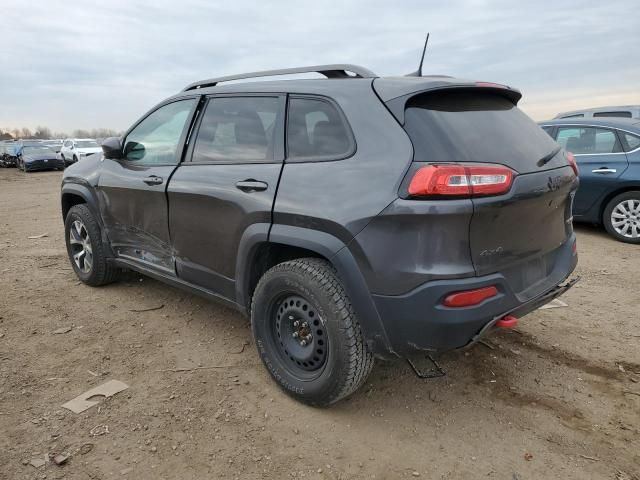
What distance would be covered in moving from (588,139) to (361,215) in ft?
19.2

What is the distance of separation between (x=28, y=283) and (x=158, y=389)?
2.79 metres

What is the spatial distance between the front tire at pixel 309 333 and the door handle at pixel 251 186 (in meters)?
0.46

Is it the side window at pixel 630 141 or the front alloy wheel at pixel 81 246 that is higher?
the side window at pixel 630 141

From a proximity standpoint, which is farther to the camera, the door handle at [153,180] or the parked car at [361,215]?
the door handle at [153,180]

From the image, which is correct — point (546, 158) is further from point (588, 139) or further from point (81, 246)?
point (588, 139)

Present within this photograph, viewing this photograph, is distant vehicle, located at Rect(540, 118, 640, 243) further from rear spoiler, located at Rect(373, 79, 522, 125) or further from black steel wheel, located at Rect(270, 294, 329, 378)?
black steel wheel, located at Rect(270, 294, 329, 378)

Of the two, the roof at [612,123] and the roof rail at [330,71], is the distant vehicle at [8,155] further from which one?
the roof rail at [330,71]

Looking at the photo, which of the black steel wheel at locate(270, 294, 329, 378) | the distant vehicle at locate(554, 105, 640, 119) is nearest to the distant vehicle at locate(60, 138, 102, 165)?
the distant vehicle at locate(554, 105, 640, 119)

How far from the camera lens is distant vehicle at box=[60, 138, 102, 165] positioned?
2456cm

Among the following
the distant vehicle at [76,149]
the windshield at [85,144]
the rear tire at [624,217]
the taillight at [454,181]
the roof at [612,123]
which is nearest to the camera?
the taillight at [454,181]

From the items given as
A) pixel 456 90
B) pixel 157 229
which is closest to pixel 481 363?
pixel 456 90

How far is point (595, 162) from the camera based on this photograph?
665 cm

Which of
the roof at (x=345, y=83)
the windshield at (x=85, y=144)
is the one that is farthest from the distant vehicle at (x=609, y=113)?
the windshield at (x=85, y=144)

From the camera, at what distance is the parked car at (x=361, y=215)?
7.41 feet
